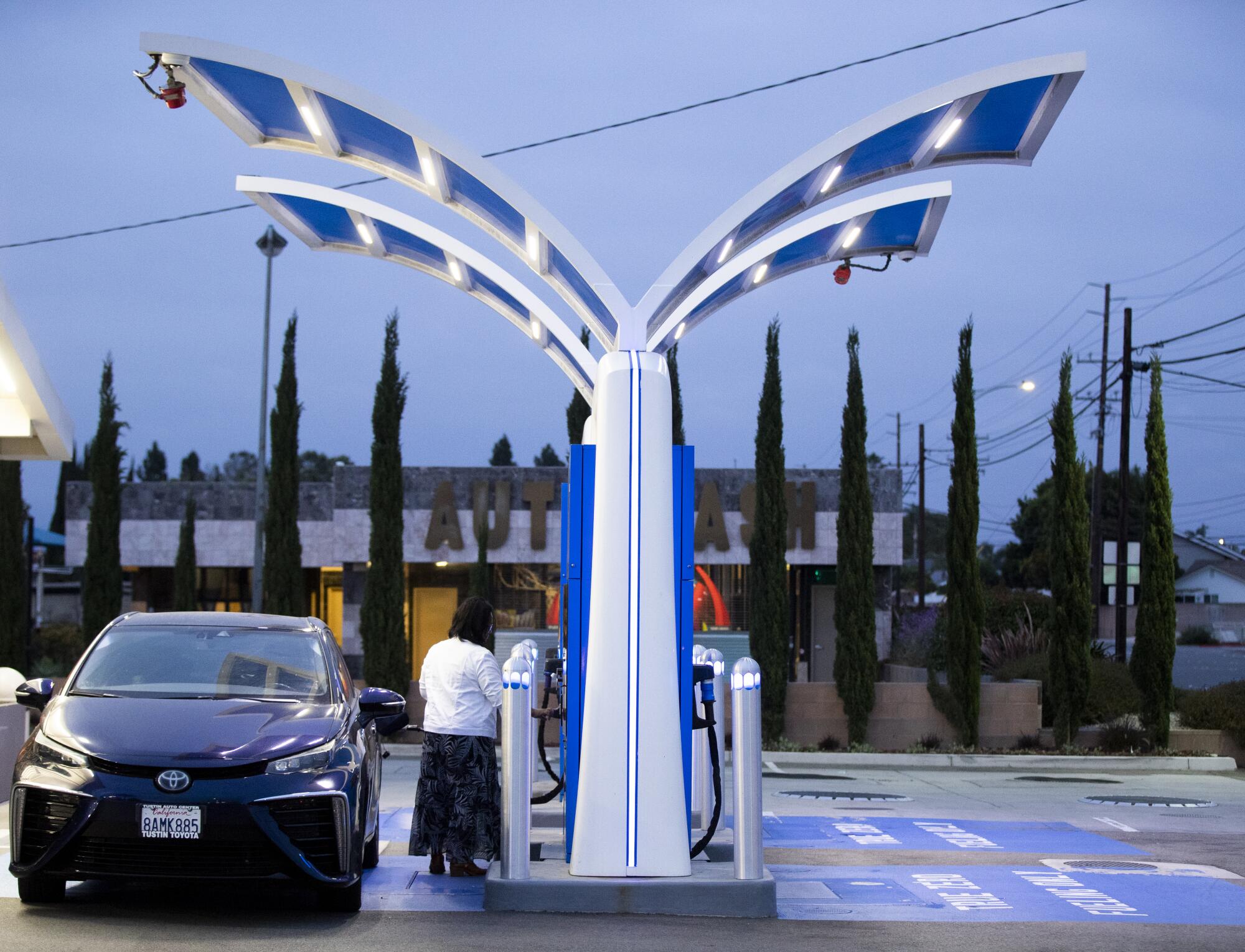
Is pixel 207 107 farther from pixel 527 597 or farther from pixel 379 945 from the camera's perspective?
pixel 527 597

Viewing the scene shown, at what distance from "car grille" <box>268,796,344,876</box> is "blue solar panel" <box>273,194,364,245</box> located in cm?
445

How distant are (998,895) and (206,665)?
4961 mm

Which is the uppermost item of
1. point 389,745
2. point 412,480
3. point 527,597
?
point 412,480

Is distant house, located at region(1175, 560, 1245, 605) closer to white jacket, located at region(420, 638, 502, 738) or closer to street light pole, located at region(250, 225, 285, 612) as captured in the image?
street light pole, located at region(250, 225, 285, 612)

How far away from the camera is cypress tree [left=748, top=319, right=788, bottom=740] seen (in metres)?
22.7

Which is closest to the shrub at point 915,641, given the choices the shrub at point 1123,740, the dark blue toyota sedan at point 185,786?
the shrub at point 1123,740

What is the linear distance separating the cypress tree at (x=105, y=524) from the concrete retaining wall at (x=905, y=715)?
43.0 feet

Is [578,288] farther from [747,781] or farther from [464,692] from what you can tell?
[747,781]

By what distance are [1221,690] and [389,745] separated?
13.2 m

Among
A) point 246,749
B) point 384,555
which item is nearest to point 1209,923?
point 246,749

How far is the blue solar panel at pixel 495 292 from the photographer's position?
10.7 meters

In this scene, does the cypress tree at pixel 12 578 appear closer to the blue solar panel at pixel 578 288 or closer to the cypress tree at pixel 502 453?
the blue solar panel at pixel 578 288

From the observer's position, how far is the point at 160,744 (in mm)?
6879

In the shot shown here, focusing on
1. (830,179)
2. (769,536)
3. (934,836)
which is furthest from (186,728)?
(769,536)
